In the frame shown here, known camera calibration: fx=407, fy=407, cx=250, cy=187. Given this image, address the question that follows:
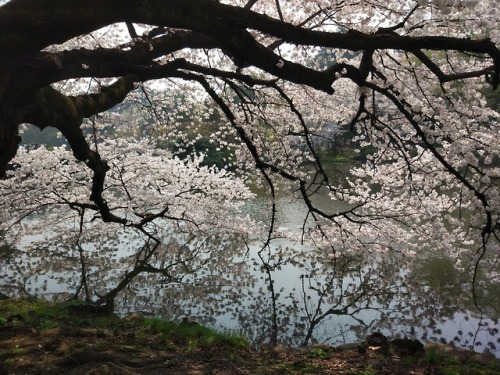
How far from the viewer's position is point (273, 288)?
10609mm

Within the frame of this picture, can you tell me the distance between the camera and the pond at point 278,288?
8.27 m

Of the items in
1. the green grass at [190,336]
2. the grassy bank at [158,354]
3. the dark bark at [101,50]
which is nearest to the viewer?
the dark bark at [101,50]

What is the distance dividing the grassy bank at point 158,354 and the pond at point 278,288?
198cm

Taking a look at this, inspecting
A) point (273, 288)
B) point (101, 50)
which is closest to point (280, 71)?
point (101, 50)

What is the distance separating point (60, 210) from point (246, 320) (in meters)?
10.2

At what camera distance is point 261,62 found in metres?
4.11

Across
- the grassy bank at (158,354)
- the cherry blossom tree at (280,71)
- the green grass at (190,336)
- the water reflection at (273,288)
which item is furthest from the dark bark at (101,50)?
the water reflection at (273,288)

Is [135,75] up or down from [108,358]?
up

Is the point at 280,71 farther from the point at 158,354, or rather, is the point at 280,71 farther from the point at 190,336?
the point at 190,336

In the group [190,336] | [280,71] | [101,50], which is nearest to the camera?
[280,71]

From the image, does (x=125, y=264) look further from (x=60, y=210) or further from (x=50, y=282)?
(x=60, y=210)

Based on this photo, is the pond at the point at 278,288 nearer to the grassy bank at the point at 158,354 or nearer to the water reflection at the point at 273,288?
the water reflection at the point at 273,288

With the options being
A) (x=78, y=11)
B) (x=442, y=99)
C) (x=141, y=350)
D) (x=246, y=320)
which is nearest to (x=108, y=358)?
(x=141, y=350)

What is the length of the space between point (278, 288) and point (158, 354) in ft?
19.7
